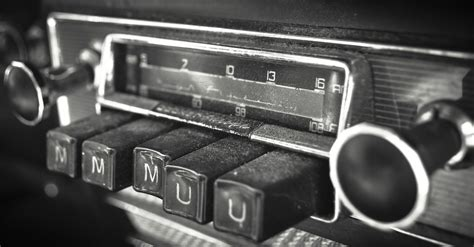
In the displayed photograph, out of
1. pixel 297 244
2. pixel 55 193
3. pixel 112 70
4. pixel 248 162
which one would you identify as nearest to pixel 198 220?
pixel 248 162

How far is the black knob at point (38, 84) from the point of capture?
0.83m

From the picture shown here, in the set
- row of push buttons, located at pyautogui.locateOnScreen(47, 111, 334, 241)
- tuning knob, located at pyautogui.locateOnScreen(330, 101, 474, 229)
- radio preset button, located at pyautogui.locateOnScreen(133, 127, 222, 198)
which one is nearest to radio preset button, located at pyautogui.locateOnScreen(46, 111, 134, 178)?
row of push buttons, located at pyautogui.locateOnScreen(47, 111, 334, 241)

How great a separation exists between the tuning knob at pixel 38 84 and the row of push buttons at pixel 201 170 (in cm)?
11

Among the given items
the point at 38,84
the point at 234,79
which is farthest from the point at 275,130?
the point at 38,84

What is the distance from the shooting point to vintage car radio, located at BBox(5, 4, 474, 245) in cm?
50

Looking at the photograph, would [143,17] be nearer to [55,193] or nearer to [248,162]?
[248,162]

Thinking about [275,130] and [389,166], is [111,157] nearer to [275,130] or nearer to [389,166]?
[275,130]

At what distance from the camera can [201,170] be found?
589mm

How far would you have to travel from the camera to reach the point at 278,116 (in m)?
0.66

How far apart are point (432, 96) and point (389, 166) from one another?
118 millimetres

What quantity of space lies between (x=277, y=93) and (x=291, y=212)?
0.15 m

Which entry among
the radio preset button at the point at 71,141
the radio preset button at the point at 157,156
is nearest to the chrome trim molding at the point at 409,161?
the radio preset button at the point at 157,156

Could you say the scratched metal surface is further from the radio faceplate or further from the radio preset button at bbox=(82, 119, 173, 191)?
the radio preset button at bbox=(82, 119, 173, 191)

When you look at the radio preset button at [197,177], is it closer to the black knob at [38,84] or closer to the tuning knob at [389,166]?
the tuning knob at [389,166]
